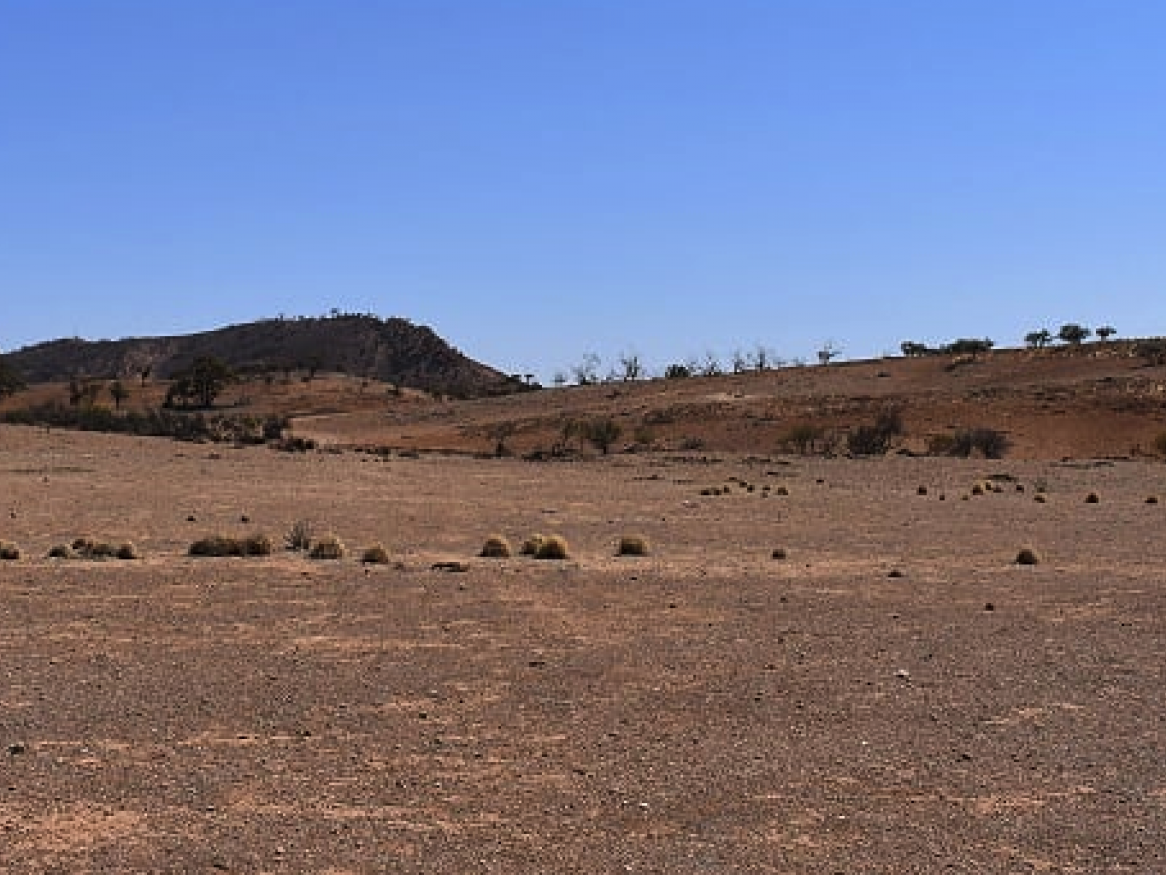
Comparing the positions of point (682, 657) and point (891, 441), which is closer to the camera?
point (682, 657)

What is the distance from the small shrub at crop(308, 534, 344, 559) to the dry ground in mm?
712

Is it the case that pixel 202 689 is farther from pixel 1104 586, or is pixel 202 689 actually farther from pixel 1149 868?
pixel 1104 586

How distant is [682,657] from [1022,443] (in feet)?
196

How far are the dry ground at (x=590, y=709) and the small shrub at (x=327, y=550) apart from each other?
28.0 inches

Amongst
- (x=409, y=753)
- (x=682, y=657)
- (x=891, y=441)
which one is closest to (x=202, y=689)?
(x=409, y=753)

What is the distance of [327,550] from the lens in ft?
85.4

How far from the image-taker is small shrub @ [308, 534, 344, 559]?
1016 inches

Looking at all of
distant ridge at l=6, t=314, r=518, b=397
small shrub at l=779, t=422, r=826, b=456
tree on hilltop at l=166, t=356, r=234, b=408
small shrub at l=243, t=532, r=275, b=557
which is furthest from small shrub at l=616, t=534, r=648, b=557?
distant ridge at l=6, t=314, r=518, b=397

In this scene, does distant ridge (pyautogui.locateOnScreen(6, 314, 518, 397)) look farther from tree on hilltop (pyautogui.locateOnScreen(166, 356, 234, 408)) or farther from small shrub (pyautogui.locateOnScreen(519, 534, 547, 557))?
small shrub (pyautogui.locateOnScreen(519, 534, 547, 557))

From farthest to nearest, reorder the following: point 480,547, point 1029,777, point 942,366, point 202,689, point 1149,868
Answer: point 942,366 → point 480,547 → point 202,689 → point 1029,777 → point 1149,868

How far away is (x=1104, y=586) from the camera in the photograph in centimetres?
2244

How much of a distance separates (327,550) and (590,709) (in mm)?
13743

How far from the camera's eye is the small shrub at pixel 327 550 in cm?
2581

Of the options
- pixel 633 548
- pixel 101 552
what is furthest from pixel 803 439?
pixel 101 552
